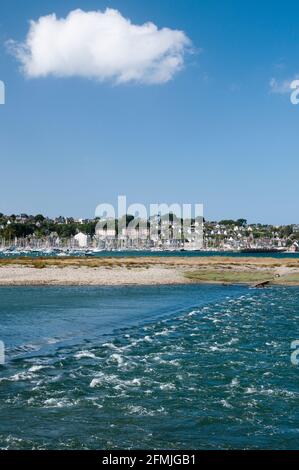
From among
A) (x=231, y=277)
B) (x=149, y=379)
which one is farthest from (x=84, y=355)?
(x=231, y=277)

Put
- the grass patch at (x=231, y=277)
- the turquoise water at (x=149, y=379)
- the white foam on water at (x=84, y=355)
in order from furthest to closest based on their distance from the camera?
the grass patch at (x=231, y=277) < the white foam on water at (x=84, y=355) < the turquoise water at (x=149, y=379)

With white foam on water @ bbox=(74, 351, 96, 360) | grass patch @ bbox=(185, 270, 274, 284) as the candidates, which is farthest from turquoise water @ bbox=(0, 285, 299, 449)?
grass patch @ bbox=(185, 270, 274, 284)

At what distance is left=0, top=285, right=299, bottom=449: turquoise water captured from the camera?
16781mm

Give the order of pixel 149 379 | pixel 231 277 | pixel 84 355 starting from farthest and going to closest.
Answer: pixel 231 277 → pixel 84 355 → pixel 149 379

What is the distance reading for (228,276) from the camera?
298ft

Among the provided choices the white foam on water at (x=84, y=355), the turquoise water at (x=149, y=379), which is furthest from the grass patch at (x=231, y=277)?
the white foam on water at (x=84, y=355)

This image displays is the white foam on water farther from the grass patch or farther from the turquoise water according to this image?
the grass patch

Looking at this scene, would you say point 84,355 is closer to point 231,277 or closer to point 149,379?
point 149,379

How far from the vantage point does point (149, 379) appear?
78.4 ft

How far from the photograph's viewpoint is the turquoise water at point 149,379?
16781mm

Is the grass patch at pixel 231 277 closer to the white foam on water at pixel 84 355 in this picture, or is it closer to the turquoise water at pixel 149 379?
the turquoise water at pixel 149 379
